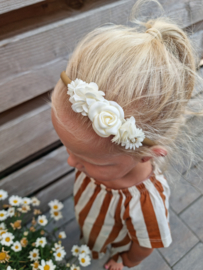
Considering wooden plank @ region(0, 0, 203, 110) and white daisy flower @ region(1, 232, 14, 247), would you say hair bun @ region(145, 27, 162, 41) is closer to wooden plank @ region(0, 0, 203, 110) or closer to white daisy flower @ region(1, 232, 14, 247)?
wooden plank @ region(0, 0, 203, 110)

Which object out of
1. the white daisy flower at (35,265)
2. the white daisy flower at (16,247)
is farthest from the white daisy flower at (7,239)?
the white daisy flower at (35,265)

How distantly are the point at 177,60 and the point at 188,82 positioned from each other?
0.20 ft

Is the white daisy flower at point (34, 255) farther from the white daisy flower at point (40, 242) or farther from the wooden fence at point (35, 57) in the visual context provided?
the wooden fence at point (35, 57)

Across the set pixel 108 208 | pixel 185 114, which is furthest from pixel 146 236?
pixel 185 114

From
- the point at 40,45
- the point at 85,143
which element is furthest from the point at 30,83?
the point at 85,143

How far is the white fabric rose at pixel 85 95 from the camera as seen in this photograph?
438 millimetres

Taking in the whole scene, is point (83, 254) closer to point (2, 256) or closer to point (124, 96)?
point (2, 256)

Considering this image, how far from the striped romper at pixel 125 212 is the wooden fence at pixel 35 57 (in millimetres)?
345

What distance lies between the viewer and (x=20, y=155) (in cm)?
108

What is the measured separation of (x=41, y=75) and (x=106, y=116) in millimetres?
594

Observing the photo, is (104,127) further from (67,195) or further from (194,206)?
(194,206)

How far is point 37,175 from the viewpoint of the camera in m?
1.26

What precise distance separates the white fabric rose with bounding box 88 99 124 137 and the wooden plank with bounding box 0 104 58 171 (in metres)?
0.66

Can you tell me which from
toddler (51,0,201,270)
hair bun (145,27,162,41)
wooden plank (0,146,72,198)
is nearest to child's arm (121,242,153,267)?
toddler (51,0,201,270)
